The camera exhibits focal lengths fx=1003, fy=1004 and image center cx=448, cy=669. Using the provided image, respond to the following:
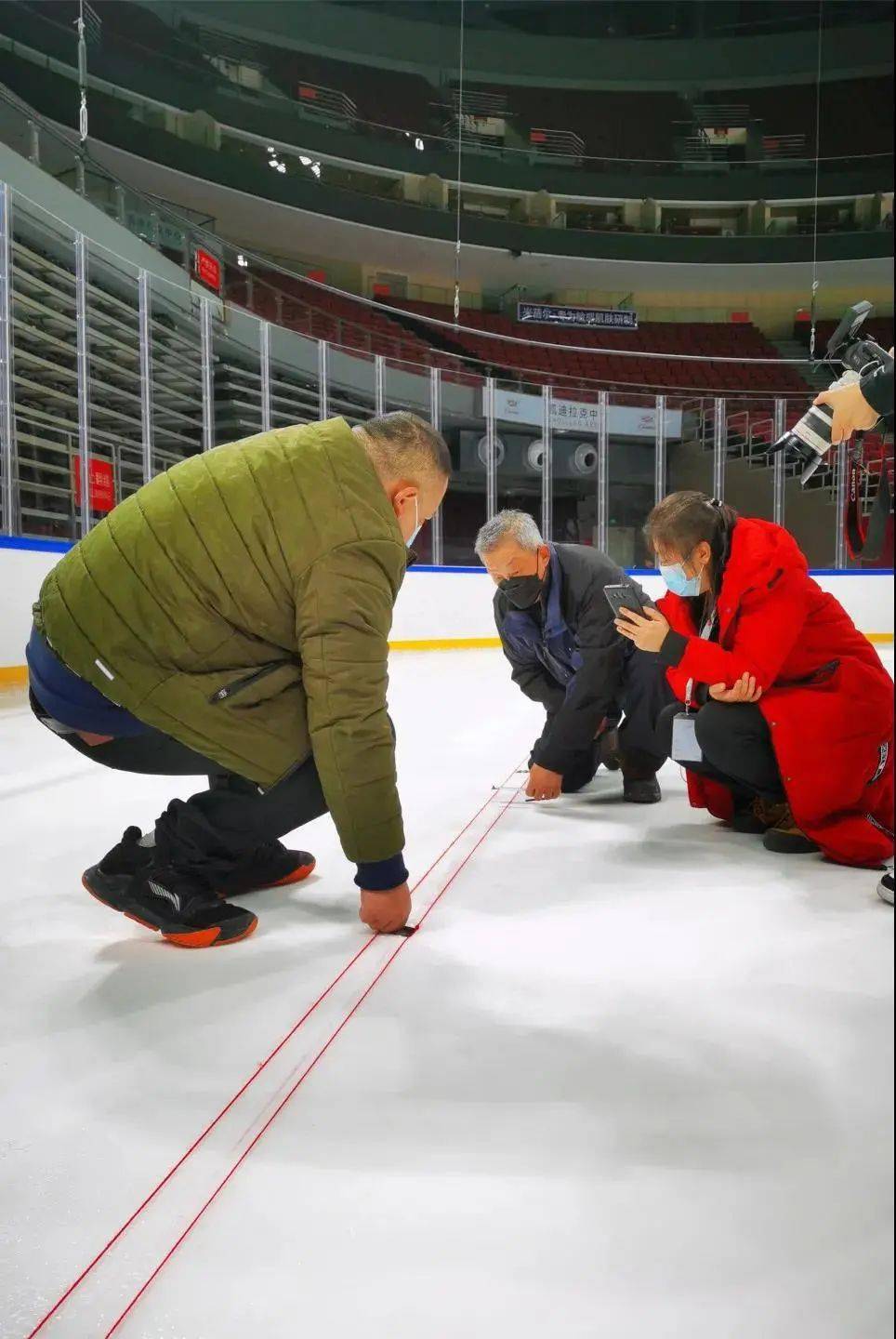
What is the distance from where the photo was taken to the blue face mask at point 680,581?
216cm

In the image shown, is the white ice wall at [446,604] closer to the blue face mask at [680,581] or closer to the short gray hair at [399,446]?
the blue face mask at [680,581]

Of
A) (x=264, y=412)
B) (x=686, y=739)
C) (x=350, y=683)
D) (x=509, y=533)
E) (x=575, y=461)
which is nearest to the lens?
(x=350, y=683)

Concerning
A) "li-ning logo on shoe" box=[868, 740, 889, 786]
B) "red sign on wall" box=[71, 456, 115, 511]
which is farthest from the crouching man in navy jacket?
"red sign on wall" box=[71, 456, 115, 511]

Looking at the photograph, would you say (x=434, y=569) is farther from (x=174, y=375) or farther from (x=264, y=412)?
(x=174, y=375)

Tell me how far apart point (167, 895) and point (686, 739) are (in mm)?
1144

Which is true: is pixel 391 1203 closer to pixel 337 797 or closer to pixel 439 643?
pixel 337 797

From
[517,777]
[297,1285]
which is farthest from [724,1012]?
[517,777]

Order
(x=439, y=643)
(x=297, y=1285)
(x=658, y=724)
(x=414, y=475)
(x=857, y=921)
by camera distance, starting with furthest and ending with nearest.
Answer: (x=439, y=643), (x=658, y=724), (x=857, y=921), (x=414, y=475), (x=297, y=1285)

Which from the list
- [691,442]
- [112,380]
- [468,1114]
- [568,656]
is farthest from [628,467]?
[468,1114]

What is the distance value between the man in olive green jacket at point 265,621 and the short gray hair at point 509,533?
101cm

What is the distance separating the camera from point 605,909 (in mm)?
1750

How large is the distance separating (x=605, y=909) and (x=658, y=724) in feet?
3.55

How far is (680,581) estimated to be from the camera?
221cm

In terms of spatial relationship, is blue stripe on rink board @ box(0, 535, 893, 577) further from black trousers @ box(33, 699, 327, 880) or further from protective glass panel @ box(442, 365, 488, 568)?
black trousers @ box(33, 699, 327, 880)
